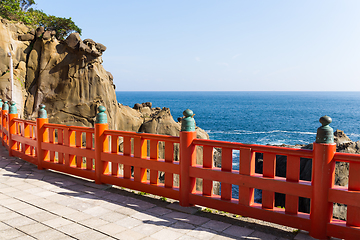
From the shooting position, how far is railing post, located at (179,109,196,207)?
4871mm

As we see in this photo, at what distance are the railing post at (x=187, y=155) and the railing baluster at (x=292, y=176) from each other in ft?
5.13

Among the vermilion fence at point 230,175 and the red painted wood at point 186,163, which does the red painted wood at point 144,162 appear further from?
the red painted wood at point 186,163

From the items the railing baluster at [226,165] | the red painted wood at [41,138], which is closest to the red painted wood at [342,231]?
the railing baluster at [226,165]

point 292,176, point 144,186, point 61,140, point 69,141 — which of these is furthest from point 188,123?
point 61,140

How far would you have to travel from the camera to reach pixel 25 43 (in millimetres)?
23797

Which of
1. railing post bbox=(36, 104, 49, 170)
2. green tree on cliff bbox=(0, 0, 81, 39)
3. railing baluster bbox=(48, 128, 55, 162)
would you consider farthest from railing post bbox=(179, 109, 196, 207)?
green tree on cliff bbox=(0, 0, 81, 39)

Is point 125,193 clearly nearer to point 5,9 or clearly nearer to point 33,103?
point 33,103

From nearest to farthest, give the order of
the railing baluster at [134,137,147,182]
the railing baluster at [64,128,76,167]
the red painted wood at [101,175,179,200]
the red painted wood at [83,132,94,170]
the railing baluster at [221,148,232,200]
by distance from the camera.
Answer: the railing baluster at [221,148,232,200] → the red painted wood at [101,175,179,200] → the railing baluster at [134,137,147,182] → the red painted wood at [83,132,94,170] → the railing baluster at [64,128,76,167]

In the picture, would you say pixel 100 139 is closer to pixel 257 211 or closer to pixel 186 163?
pixel 186 163

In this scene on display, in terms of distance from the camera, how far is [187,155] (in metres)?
4.91

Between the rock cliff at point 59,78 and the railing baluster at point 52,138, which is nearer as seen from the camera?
the railing baluster at point 52,138

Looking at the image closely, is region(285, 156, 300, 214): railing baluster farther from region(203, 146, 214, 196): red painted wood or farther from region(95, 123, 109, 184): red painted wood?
region(95, 123, 109, 184): red painted wood

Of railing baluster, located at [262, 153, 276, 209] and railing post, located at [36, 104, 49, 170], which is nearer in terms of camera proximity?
railing baluster, located at [262, 153, 276, 209]

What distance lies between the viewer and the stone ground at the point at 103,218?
13.1 ft
